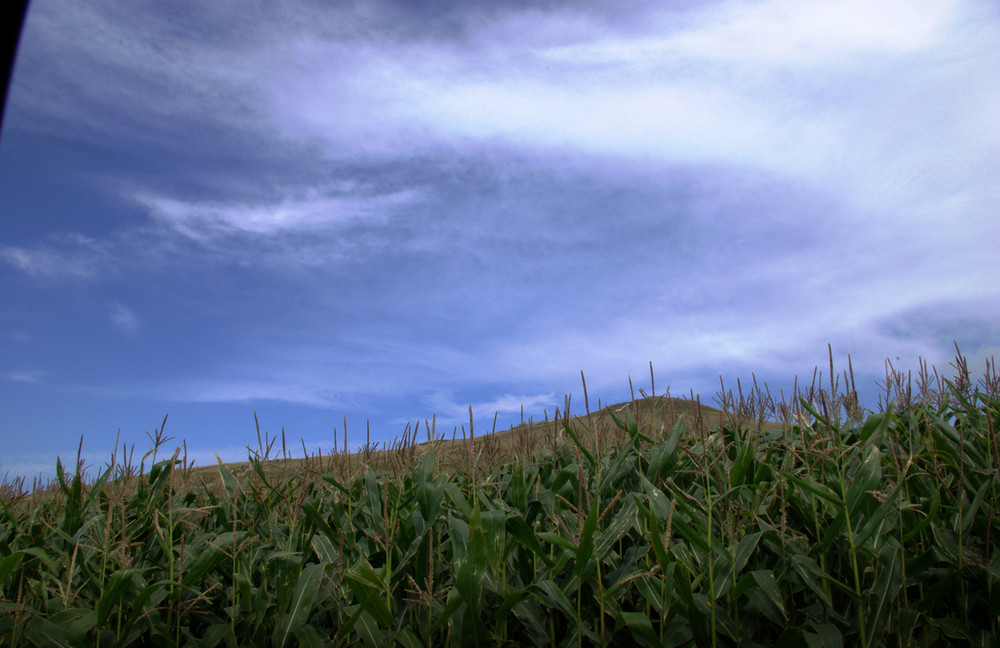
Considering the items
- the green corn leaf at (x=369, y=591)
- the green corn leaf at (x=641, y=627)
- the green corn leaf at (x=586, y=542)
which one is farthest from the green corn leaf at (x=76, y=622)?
the green corn leaf at (x=641, y=627)

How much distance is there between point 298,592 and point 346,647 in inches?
14.2

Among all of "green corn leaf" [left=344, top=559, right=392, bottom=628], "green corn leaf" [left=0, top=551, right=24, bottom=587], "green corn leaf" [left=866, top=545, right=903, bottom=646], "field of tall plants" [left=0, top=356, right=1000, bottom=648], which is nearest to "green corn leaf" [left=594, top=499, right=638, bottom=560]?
"field of tall plants" [left=0, top=356, right=1000, bottom=648]

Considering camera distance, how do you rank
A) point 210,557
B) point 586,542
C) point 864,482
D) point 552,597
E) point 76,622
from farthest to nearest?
point 210,557 → point 76,622 → point 864,482 → point 552,597 → point 586,542

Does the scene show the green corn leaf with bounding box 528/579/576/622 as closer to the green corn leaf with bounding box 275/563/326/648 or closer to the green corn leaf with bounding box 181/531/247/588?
the green corn leaf with bounding box 275/563/326/648

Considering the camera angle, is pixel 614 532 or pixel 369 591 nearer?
pixel 369 591

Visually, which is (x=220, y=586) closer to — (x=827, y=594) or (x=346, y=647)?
(x=346, y=647)

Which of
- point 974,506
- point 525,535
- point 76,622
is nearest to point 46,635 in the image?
point 76,622

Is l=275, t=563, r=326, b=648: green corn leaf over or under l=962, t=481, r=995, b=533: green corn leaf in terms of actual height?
under

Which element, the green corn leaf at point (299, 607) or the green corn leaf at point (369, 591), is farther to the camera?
the green corn leaf at point (299, 607)

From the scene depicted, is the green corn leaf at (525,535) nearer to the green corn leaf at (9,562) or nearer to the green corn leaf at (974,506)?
the green corn leaf at (974,506)

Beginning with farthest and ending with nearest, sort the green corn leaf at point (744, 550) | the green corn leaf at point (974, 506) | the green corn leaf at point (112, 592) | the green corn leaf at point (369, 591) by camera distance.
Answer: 1. the green corn leaf at point (974, 506)
2. the green corn leaf at point (112, 592)
3. the green corn leaf at point (744, 550)
4. the green corn leaf at point (369, 591)

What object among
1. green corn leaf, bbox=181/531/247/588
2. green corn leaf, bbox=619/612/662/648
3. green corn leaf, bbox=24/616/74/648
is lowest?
green corn leaf, bbox=619/612/662/648

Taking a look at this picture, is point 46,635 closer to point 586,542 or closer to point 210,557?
point 210,557

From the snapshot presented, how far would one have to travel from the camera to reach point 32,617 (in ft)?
10.2
